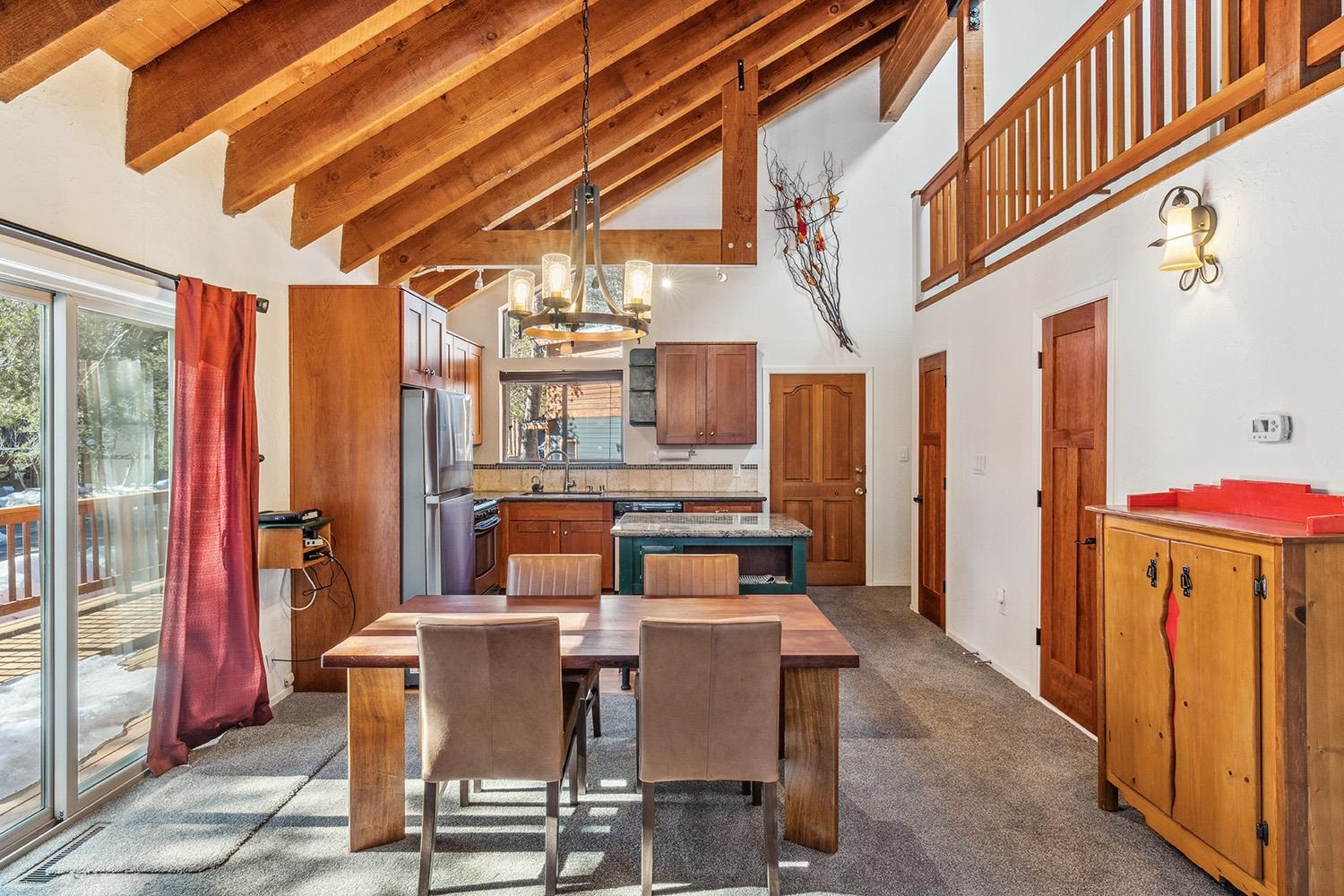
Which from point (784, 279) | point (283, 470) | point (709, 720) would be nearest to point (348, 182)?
point (283, 470)

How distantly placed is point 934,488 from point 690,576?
2951 mm

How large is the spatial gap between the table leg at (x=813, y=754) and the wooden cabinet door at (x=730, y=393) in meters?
3.96

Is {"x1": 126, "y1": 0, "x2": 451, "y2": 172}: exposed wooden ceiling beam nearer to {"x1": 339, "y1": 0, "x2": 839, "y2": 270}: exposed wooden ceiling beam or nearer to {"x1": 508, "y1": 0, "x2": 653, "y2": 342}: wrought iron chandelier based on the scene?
{"x1": 508, "y1": 0, "x2": 653, "y2": 342}: wrought iron chandelier

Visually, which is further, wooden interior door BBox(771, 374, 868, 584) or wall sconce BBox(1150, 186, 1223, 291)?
wooden interior door BBox(771, 374, 868, 584)

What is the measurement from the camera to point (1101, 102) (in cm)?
307

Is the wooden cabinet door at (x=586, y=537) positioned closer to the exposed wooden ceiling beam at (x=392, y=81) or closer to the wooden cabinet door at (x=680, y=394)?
the wooden cabinet door at (x=680, y=394)

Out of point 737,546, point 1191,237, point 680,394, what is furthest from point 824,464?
point 1191,237

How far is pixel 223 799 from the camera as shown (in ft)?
8.62

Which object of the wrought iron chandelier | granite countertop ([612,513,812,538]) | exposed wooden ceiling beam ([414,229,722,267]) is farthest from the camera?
exposed wooden ceiling beam ([414,229,722,267])

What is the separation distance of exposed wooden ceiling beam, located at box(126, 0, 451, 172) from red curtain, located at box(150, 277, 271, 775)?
614mm

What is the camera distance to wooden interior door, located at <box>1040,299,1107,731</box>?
3150mm

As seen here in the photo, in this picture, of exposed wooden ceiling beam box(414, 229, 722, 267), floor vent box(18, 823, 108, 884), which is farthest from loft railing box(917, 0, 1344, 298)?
floor vent box(18, 823, 108, 884)

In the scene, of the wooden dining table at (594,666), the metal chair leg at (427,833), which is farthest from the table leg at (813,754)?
the metal chair leg at (427,833)

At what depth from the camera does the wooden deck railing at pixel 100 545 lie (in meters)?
2.33
